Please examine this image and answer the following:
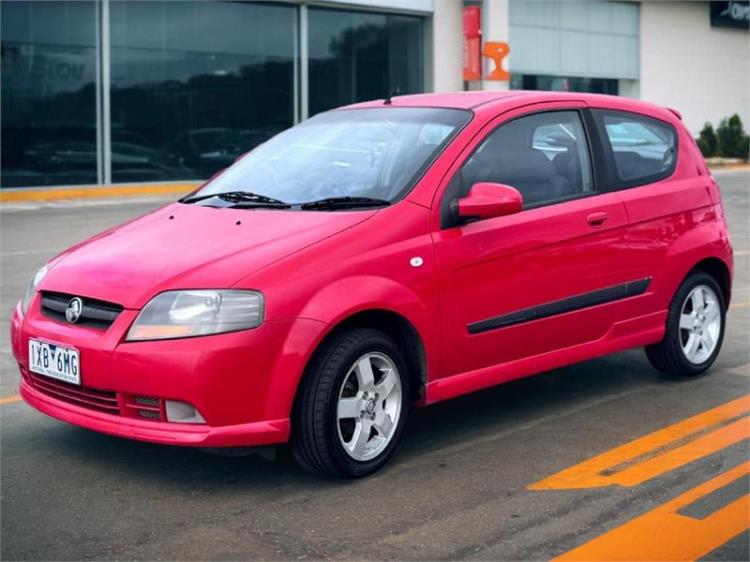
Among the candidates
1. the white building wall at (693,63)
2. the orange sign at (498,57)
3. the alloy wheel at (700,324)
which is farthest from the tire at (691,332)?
the white building wall at (693,63)

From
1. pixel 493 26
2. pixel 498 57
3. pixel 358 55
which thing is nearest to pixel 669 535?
pixel 358 55

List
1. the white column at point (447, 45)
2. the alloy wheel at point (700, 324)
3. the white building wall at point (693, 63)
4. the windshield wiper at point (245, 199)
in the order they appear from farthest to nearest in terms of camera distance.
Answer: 1. the white building wall at point (693, 63)
2. the white column at point (447, 45)
3. the alloy wheel at point (700, 324)
4. the windshield wiper at point (245, 199)

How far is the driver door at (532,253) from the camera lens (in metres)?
5.18

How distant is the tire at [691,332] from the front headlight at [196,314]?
2959 millimetres

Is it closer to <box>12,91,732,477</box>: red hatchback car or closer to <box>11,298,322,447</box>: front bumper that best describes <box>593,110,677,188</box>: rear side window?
<box>12,91,732,477</box>: red hatchback car

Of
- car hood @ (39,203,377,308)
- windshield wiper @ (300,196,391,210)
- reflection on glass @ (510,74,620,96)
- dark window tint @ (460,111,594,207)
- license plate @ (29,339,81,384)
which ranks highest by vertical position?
reflection on glass @ (510,74,620,96)

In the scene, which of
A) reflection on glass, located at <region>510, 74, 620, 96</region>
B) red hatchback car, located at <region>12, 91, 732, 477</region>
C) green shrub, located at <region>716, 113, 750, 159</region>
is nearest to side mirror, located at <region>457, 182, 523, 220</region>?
red hatchback car, located at <region>12, 91, 732, 477</region>

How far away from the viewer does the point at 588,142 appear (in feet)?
20.0

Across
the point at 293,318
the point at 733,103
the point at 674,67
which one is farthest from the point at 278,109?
the point at 293,318

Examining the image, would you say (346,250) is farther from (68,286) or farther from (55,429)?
(55,429)

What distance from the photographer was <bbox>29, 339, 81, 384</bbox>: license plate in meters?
4.61

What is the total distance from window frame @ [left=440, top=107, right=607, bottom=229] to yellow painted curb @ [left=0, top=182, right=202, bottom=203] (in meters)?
20.0

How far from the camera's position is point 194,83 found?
2745cm

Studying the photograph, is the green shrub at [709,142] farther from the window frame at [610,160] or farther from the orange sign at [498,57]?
the window frame at [610,160]
